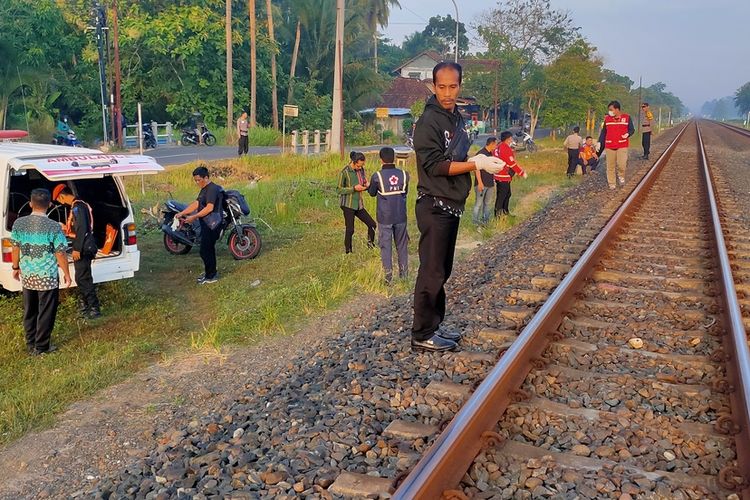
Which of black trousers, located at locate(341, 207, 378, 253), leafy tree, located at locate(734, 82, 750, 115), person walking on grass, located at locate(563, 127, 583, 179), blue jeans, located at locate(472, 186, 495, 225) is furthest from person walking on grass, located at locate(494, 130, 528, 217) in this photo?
leafy tree, located at locate(734, 82, 750, 115)

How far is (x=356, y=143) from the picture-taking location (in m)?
44.0

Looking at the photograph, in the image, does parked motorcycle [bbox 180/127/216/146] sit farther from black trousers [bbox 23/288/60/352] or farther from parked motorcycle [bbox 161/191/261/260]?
black trousers [bbox 23/288/60/352]

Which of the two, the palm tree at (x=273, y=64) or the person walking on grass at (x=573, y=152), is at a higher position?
the palm tree at (x=273, y=64)

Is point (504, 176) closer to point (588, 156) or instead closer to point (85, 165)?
point (85, 165)

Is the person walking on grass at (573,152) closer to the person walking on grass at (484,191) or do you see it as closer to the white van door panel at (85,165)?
the person walking on grass at (484,191)

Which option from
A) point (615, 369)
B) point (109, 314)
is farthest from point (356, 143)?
point (615, 369)

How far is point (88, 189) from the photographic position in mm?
9430

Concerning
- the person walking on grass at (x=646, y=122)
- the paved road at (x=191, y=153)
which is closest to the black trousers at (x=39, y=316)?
the paved road at (x=191, y=153)

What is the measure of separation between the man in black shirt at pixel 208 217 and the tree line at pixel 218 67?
71.8 ft

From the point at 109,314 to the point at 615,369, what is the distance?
5.91 metres

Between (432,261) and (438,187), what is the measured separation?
1.71 ft

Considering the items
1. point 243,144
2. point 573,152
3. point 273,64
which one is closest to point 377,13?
point 273,64

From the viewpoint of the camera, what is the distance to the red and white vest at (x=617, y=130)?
14758 millimetres

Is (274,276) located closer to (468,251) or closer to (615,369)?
(468,251)
